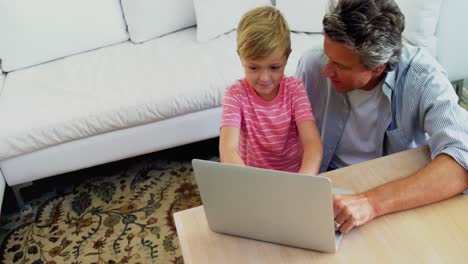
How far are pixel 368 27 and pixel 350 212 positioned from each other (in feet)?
1.43

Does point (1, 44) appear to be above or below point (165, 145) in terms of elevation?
above

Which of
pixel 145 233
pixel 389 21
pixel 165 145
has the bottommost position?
pixel 145 233

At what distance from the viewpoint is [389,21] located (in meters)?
1.12

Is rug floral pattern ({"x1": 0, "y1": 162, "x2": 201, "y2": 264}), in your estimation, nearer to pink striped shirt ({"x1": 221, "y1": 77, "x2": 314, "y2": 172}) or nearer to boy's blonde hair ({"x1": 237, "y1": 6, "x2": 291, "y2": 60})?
pink striped shirt ({"x1": 221, "y1": 77, "x2": 314, "y2": 172})

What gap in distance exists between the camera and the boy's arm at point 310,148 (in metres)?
1.23

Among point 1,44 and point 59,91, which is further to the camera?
point 1,44

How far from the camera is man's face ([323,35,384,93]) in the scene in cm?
118

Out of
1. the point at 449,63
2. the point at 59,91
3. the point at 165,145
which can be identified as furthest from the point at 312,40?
the point at 59,91

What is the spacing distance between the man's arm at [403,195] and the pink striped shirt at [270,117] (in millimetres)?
336

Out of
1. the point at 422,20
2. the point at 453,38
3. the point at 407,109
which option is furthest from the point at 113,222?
the point at 453,38

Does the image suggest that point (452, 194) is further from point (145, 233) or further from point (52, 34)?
point (52, 34)

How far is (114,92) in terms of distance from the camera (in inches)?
82.7

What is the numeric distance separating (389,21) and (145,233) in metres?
1.32

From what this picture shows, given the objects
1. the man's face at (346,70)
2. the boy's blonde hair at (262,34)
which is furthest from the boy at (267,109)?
the man's face at (346,70)
